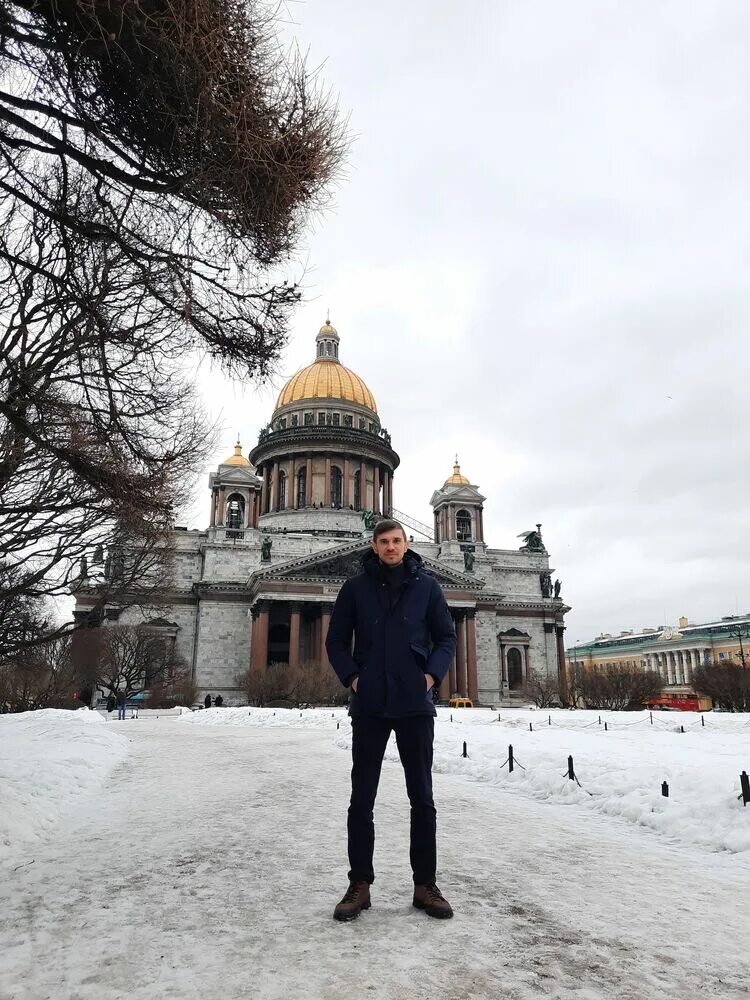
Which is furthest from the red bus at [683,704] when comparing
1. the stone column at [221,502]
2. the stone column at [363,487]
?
the stone column at [221,502]

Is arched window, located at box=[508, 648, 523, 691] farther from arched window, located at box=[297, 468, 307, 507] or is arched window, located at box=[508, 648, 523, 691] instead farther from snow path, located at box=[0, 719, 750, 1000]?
snow path, located at box=[0, 719, 750, 1000]

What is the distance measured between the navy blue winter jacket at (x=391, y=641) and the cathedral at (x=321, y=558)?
142 ft

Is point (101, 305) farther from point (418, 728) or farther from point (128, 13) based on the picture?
point (418, 728)

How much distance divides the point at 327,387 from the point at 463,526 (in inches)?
744

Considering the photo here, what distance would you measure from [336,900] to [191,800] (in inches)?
188

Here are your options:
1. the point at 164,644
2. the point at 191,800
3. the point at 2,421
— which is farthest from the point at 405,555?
the point at 164,644

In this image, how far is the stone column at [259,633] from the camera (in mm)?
47938

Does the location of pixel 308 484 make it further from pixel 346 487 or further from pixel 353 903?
pixel 353 903

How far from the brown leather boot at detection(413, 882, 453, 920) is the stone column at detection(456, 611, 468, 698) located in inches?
1885

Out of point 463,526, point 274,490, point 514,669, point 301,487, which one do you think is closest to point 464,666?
point 514,669

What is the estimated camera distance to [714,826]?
643 cm

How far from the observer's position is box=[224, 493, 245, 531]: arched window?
189 ft

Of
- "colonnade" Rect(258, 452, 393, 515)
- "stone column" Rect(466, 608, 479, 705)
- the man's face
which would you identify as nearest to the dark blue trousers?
the man's face

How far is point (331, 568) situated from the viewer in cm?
5112
